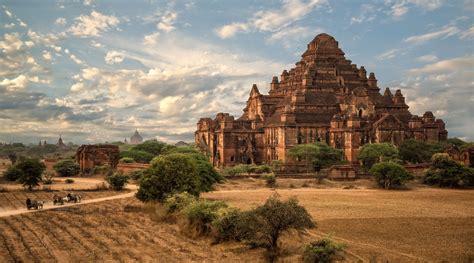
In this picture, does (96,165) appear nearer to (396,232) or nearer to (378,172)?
(378,172)

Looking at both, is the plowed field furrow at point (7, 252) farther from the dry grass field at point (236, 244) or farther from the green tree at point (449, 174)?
the green tree at point (449, 174)

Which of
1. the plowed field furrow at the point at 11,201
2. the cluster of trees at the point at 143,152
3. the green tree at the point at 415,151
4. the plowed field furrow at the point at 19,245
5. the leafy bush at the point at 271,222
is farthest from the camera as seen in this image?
the cluster of trees at the point at 143,152

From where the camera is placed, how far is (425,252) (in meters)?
23.3

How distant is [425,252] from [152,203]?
21.5 metres

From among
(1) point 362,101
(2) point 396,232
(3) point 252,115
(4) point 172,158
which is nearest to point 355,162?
(1) point 362,101

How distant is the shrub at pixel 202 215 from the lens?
28372 millimetres

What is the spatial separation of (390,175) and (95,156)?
45.9m

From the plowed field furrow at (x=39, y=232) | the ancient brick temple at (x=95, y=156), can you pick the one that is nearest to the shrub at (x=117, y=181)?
the plowed field furrow at (x=39, y=232)

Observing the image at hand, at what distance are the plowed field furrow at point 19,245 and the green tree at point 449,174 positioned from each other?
138ft

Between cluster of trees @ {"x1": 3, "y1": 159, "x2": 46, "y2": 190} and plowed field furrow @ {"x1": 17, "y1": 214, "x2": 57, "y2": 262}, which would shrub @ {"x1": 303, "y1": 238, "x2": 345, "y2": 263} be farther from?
cluster of trees @ {"x1": 3, "y1": 159, "x2": 46, "y2": 190}

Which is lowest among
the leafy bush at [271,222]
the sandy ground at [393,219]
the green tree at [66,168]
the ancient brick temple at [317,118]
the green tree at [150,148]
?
the sandy ground at [393,219]

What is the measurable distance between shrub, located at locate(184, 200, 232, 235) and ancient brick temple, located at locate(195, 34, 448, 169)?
38.9 metres

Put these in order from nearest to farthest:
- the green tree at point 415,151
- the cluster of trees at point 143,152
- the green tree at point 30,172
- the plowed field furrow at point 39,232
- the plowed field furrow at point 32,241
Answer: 1. the plowed field furrow at point 32,241
2. the plowed field furrow at point 39,232
3. the green tree at point 30,172
4. the green tree at point 415,151
5. the cluster of trees at point 143,152

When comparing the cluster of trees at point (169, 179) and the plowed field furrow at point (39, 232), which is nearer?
the plowed field furrow at point (39, 232)
